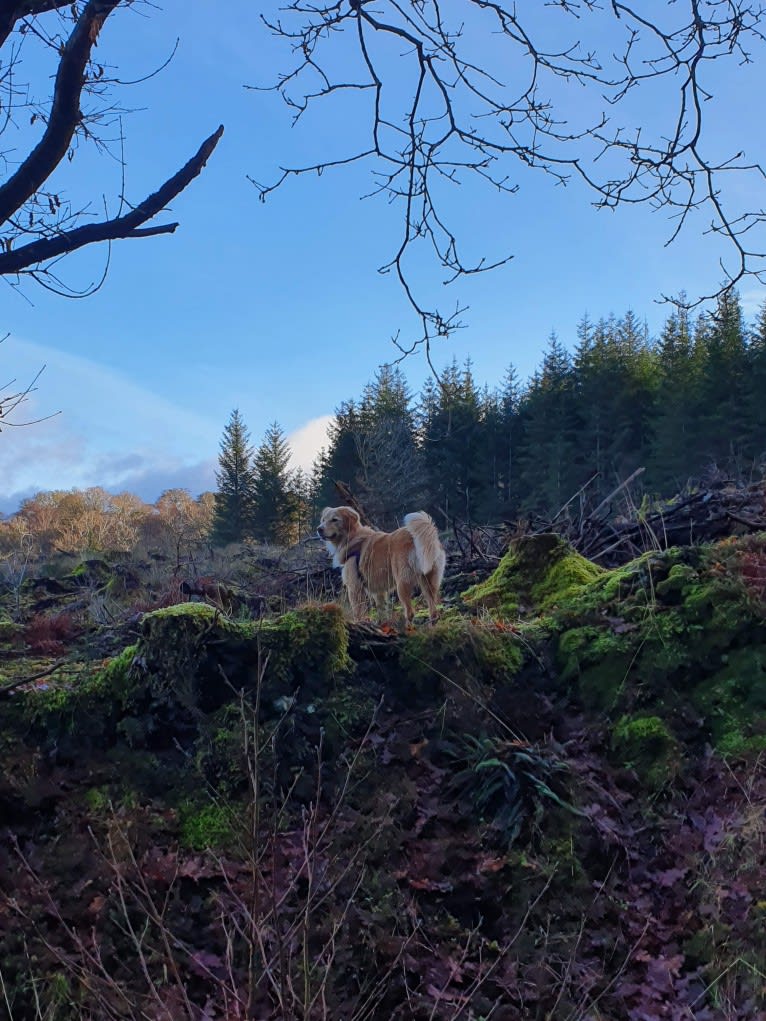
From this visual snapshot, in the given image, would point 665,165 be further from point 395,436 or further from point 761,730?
point 395,436

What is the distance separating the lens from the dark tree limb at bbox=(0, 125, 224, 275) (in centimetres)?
334

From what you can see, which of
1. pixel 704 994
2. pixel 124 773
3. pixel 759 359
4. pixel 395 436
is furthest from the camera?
pixel 395 436

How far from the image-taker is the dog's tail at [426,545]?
7.27 m

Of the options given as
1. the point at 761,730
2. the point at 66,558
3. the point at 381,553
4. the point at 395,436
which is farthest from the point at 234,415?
the point at 761,730

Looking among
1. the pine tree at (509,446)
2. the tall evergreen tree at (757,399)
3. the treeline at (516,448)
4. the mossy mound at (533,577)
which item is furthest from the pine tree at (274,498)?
the mossy mound at (533,577)

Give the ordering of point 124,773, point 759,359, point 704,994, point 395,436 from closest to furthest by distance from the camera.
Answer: point 704,994 < point 124,773 < point 759,359 < point 395,436

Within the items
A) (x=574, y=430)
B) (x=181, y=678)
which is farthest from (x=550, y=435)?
(x=181, y=678)

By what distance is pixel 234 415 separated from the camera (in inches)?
2395

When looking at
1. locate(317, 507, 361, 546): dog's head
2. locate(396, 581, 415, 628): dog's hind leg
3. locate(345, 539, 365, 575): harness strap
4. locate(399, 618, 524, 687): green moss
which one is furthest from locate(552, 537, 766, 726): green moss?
locate(317, 507, 361, 546): dog's head

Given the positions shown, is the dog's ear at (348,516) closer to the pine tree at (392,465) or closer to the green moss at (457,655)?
the green moss at (457,655)

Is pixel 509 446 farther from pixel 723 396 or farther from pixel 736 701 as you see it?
pixel 736 701

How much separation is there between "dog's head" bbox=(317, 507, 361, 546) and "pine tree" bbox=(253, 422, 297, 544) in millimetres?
44611

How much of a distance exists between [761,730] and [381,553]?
4.20 metres

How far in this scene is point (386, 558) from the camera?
807cm
